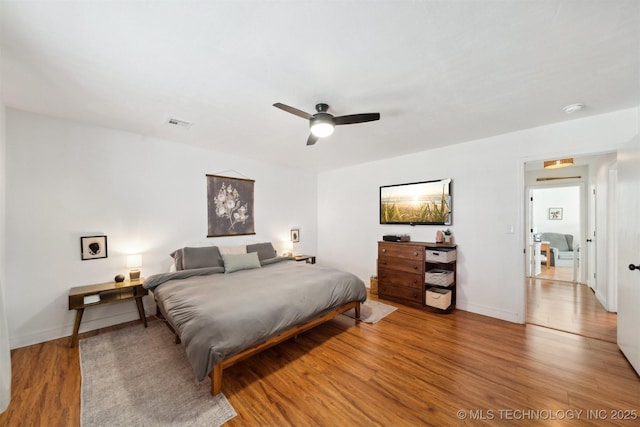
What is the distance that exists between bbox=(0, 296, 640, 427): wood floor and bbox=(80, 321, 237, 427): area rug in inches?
4.2

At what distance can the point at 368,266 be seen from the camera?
4.89 metres

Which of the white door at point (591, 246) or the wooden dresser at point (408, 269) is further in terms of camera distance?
the white door at point (591, 246)

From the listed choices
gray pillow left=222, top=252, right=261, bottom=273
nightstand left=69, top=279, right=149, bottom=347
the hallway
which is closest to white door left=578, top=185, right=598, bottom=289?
the hallway

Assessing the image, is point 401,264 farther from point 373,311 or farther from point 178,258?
point 178,258

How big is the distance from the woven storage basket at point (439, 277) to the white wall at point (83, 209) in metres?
3.38

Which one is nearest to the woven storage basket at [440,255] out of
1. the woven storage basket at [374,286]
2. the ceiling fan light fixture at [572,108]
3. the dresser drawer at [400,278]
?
the dresser drawer at [400,278]

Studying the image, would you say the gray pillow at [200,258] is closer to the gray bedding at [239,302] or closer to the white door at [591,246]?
the gray bedding at [239,302]

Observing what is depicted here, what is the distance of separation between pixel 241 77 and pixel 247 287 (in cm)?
206

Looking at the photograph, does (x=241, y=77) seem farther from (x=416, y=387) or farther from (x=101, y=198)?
(x=416, y=387)

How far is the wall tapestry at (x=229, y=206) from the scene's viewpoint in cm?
413

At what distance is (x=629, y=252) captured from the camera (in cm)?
226

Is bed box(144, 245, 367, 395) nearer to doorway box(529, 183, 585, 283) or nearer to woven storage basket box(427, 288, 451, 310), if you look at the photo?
woven storage basket box(427, 288, 451, 310)

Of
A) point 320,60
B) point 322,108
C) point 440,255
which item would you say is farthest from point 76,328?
Answer: point 440,255

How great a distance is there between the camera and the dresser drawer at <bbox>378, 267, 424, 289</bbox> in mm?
3719
